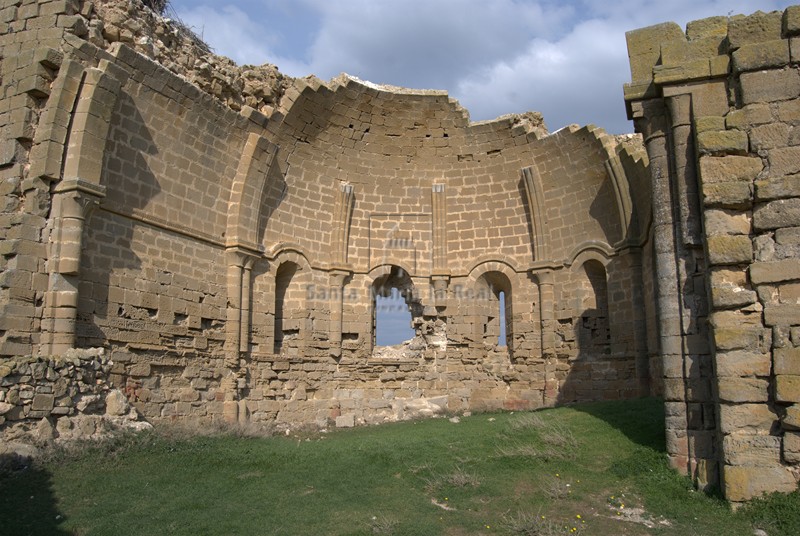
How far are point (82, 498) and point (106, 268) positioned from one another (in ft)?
15.7

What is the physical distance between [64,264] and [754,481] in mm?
9857

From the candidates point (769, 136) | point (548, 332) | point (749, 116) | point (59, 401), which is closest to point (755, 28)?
point (749, 116)

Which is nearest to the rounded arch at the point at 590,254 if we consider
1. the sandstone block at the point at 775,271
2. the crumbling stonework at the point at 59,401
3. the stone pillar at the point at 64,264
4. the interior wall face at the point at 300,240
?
the interior wall face at the point at 300,240

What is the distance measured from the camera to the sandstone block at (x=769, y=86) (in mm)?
7949

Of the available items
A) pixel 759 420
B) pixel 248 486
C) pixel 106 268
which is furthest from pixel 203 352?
pixel 759 420

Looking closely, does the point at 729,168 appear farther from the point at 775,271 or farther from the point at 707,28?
the point at 707,28

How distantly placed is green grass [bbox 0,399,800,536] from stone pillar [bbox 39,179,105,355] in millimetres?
1956

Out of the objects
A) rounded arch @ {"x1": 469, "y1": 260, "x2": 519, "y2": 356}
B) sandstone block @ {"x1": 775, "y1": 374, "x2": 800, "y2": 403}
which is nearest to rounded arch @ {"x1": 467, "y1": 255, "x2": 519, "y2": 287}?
rounded arch @ {"x1": 469, "y1": 260, "x2": 519, "y2": 356}

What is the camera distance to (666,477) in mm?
8211

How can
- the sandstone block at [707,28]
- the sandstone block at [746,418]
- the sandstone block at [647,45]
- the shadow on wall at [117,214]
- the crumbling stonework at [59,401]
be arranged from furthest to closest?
the shadow on wall at [117,214] → the crumbling stonework at [59,401] → the sandstone block at [647,45] → the sandstone block at [707,28] → the sandstone block at [746,418]

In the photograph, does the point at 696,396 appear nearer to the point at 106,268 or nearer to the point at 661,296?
the point at 661,296

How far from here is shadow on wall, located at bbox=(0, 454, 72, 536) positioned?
7078mm

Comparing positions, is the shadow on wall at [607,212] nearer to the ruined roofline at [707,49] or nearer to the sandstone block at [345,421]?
the ruined roofline at [707,49]

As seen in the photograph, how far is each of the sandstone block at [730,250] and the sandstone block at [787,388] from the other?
1.34 metres
